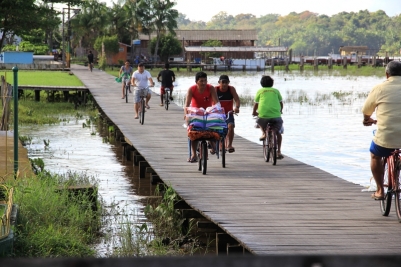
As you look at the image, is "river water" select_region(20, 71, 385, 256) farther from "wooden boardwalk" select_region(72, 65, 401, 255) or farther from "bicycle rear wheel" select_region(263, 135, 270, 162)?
"bicycle rear wheel" select_region(263, 135, 270, 162)

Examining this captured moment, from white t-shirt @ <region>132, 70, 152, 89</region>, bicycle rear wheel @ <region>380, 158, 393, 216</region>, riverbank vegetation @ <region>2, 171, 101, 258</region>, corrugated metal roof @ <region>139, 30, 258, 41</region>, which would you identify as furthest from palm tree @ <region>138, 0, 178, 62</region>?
bicycle rear wheel @ <region>380, 158, 393, 216</region>

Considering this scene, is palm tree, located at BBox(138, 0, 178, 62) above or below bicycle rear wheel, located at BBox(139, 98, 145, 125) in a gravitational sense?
above

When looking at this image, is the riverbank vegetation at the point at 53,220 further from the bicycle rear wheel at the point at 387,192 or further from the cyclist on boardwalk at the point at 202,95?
the bicycle rear wheel at the point at 387,192

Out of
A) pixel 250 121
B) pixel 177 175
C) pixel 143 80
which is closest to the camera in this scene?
pixel 177 175

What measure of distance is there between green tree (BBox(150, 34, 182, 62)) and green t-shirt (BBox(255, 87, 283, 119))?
79.2 m

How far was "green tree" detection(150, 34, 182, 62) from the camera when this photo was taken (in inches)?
3519

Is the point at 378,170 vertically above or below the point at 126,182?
above

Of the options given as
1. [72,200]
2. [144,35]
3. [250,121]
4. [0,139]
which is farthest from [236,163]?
[144,35]

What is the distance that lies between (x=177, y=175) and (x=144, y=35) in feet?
304

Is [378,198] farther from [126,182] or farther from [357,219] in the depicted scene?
[126,182]

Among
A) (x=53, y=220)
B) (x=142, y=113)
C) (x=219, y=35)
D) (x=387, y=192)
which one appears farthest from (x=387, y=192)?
(x=219, y=35)

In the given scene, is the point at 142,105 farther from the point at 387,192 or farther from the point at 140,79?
the point at 387,192

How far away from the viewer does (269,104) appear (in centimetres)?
1043

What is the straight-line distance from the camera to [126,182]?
1259 centimetres
